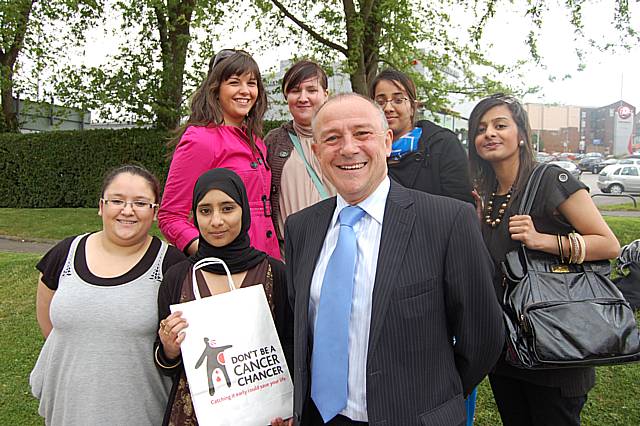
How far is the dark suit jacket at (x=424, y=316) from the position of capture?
1.87m

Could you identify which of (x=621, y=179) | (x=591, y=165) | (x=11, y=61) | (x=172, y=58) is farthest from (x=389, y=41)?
(x=591, y=165)

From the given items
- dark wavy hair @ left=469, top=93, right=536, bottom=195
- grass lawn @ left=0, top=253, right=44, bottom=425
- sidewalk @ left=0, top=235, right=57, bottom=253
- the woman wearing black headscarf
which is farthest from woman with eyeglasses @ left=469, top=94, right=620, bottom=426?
sidewalk @ left=0, top=235, right=57, bottom=253

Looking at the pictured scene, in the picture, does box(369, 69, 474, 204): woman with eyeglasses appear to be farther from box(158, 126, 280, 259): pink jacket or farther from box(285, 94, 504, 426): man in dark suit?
box(285, 94, 504, 426): man in dark suit

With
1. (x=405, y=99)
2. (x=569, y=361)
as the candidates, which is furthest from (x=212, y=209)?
(x=569, y=361)

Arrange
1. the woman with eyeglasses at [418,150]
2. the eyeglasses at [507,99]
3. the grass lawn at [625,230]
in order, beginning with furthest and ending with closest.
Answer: the grass lawn at [625,230] → the woman with eyeglasses at [418,150] → the eyeglasses at [507,99]

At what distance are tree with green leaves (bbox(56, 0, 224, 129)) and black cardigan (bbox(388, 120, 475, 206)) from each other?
1201cm

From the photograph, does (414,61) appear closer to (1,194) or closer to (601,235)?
(601,235)

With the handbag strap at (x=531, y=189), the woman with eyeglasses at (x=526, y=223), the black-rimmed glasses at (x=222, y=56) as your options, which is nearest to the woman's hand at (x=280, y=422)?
the woman with eyeglasses at (x=526, y=223)

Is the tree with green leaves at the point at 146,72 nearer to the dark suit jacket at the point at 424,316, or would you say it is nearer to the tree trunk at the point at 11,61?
the tree trunk at the point at 11,61

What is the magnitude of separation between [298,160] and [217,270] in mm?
1136

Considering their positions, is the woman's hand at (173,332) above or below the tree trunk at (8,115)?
below

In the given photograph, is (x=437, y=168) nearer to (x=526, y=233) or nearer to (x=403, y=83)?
(x=403, y=83)

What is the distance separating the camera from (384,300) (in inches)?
73.6

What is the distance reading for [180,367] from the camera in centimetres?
251
